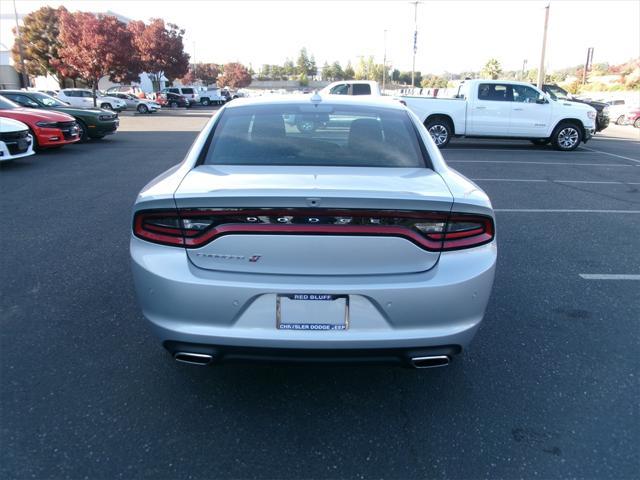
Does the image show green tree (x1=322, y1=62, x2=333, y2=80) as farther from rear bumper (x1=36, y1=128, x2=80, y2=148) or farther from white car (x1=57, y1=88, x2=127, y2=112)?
rear bumper (x1=36, y1=128, x2=80, y2=148)

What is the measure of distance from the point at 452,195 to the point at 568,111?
15064mm

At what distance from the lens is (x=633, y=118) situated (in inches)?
1118

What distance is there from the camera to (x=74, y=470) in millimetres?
2434

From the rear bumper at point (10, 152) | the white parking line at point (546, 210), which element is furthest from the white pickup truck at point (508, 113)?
the rear bumper at point (10, 152)

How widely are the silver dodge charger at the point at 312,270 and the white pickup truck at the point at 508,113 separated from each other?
1379 cm

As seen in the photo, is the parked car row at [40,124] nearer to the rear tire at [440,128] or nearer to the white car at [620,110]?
the rear tire at [440,128]

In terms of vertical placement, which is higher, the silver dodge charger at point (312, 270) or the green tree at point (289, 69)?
the green tree at point (289, 69)

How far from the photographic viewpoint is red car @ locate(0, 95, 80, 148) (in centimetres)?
1255

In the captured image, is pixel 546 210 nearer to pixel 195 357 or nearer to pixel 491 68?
pixel 195 357

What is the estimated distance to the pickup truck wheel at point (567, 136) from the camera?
15922 millimetres

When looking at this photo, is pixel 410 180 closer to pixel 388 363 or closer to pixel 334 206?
pixel 334 206

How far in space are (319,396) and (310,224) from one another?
1127 millimetres

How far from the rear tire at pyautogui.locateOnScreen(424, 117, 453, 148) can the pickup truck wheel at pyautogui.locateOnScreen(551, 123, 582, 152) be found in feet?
10.6

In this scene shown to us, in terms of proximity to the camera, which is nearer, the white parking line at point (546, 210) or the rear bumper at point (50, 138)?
the white parking line at point (546, 210)
